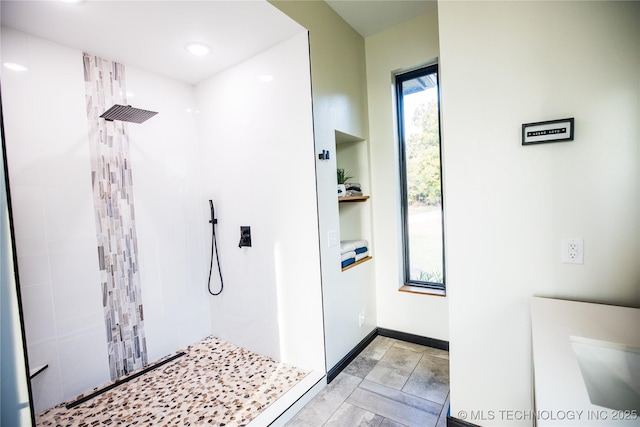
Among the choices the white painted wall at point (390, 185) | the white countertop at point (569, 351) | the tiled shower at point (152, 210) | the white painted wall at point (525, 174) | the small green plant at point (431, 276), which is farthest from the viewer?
the small green plant at point (431, 276)

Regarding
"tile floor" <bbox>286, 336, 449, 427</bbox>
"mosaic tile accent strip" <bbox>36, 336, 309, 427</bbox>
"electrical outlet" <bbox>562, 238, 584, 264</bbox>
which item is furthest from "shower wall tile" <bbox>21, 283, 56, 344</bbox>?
"electrical outlet" <bbox>562, 238, 584, 264</bbox>

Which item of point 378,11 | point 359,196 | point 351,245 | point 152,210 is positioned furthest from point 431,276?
point 152,210

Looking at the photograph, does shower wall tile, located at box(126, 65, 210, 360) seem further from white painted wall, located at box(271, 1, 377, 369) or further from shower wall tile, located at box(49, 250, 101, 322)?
white painted wall, located at box(271, 1, 377, 369)

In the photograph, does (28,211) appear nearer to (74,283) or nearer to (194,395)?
(74,283)

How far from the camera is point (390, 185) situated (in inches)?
105

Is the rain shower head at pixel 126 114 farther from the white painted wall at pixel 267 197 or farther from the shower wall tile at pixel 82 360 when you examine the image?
the shower wall tile at pixel 82 360

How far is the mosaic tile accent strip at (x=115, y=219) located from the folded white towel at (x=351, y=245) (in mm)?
1688

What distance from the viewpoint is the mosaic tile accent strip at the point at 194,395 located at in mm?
1761

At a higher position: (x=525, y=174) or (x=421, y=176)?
(x=421, y=176)

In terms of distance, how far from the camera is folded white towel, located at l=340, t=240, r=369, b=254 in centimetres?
241

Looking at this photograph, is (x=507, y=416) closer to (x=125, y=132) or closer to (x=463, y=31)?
(x=463, y=31)

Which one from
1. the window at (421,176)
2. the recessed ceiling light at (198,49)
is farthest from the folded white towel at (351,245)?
the recessed ceiling light at (198,49)

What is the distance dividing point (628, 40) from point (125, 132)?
9.92ft

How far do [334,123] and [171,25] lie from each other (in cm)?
124
